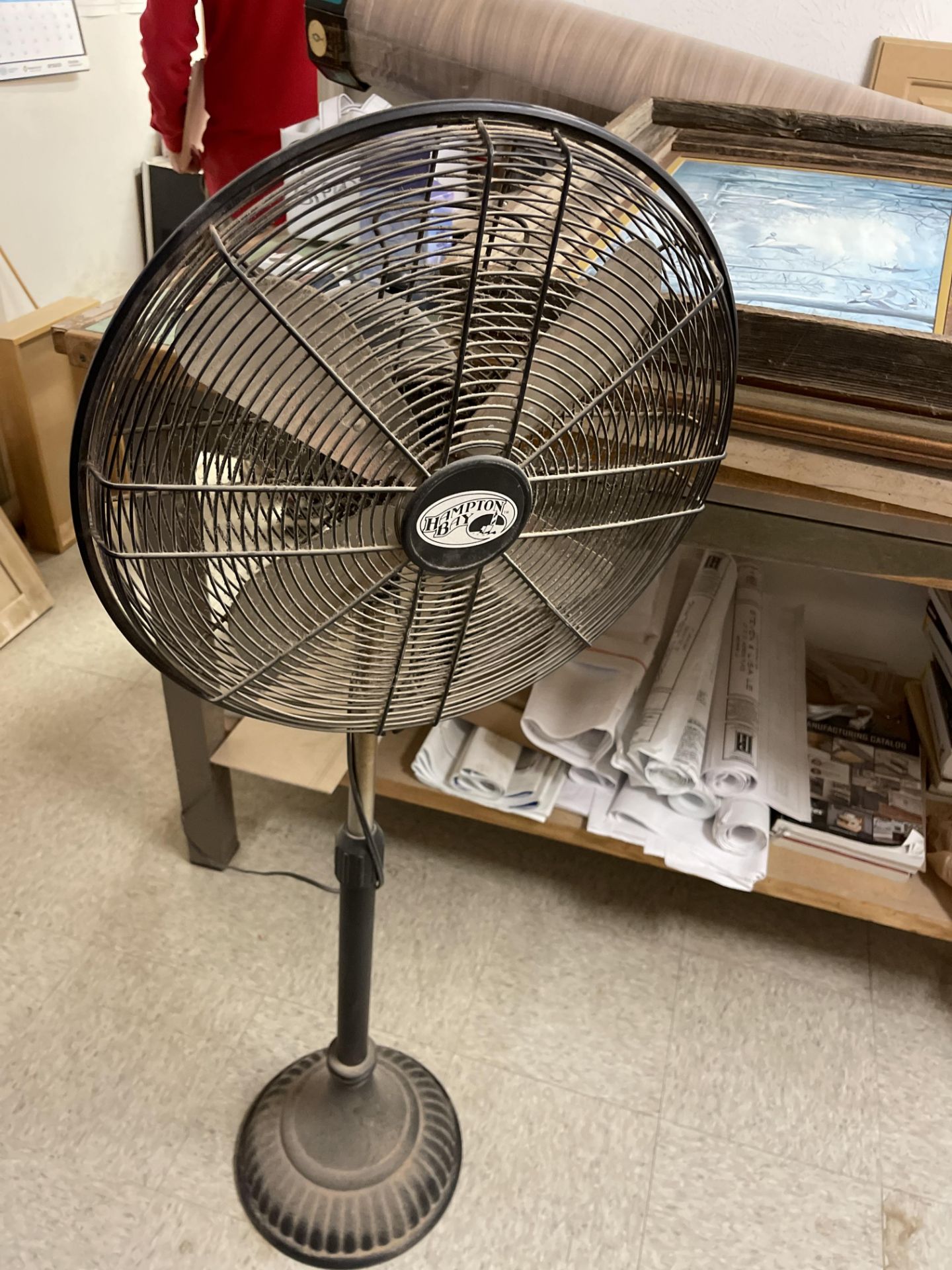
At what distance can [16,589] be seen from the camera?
6.48 ft

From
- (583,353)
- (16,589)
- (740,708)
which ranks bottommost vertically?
(16,589)

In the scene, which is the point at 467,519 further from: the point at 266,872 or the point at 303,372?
the point at 266,872

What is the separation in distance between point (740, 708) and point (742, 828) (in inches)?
7.5

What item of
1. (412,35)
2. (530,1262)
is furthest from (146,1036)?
(412,35)

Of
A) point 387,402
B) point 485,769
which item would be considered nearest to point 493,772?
point 485,769

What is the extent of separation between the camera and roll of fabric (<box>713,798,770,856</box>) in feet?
4.12

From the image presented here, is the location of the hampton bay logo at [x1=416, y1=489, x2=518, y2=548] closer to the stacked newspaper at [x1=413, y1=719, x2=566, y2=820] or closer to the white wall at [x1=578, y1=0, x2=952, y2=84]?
the stacked newspaper at [x1=413, y1=719, x2=566, y2=820]

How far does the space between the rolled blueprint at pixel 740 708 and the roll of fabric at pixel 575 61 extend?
74 centimetres

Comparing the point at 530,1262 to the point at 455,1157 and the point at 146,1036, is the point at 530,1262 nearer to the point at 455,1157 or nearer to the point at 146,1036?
the point at 455,1157

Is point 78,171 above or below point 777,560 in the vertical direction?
above

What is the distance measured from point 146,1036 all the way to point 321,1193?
33cm

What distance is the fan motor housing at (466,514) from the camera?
53 cm

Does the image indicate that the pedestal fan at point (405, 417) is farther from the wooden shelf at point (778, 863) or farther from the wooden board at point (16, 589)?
the wooden board at point (16, 589)

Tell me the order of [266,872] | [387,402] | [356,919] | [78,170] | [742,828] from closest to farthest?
[387,402]
[356,919]
[742,828]
[266,872]
[78,170]
